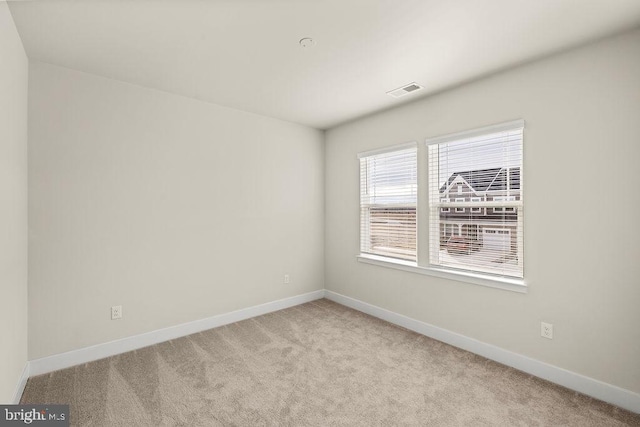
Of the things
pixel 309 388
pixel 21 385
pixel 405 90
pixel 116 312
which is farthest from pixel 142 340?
pixel 405 90

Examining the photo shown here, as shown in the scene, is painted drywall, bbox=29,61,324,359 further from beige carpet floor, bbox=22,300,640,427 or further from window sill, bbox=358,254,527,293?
window sill, bbox=358,254,527,293

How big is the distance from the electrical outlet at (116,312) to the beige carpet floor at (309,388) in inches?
14.2

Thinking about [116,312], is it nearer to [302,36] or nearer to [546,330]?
[302,36]

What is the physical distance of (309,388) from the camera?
2.30 meters

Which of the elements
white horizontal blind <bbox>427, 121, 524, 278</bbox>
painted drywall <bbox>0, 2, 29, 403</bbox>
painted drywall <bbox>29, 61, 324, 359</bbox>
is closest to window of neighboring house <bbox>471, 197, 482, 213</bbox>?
white horizontal blind <bbox>427, 121, 524, 278</bbox>

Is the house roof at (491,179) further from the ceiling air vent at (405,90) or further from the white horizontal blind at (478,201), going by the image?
the ceiling air vent at (405,90)

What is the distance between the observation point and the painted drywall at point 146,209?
2.51 meters

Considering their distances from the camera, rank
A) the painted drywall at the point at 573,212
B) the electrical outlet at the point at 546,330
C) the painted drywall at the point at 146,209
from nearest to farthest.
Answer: the painted drywall at the point at 573,212 → the electrical outlet at the point at 546,330 → the painted drywall at the point at 146,209

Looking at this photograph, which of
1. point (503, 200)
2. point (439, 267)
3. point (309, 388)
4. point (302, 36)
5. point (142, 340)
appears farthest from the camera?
point (439, 267)

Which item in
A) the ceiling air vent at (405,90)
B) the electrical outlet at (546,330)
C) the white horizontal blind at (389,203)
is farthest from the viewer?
the white horizontal blind at (389,203)

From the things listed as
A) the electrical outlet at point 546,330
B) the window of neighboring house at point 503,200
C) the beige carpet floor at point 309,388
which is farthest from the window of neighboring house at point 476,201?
the beige carpet floor at point 309,388

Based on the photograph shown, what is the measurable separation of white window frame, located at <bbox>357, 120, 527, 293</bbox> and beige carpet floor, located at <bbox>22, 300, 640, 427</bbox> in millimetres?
702

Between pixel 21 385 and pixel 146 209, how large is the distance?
160 centimetres

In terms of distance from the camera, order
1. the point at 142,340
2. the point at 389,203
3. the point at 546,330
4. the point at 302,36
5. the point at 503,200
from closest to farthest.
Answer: the point at 302,36 < the point at 546,330 < the point at 503,200 < the point at 142,340 < the point at 389,203
